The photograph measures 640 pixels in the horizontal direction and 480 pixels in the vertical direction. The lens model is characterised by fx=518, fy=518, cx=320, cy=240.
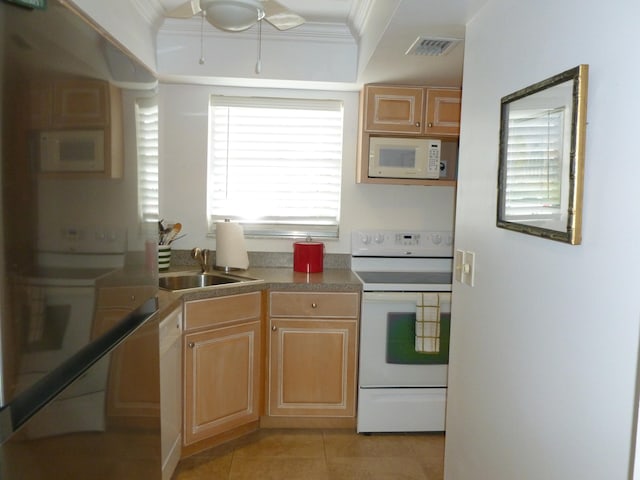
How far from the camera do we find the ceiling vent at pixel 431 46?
2.25m

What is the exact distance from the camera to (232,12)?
5.86 feet

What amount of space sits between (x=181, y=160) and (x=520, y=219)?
8.48 feet

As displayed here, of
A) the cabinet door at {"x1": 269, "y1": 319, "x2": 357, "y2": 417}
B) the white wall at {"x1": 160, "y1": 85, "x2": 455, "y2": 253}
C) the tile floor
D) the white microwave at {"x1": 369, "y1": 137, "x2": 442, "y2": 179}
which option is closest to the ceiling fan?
the white microwave at {"x1": 369, "y1": 137, "x2": 442, "y2": 179}

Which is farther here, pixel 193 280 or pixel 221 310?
pixel 193 280

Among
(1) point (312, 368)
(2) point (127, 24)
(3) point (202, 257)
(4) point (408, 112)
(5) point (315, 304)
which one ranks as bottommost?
(1) point (312, 368)

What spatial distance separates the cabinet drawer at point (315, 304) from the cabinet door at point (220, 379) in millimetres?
168

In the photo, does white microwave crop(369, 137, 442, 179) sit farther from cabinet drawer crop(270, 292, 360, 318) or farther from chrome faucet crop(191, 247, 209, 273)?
chrome faucet crop(191, 247, 209, 273)

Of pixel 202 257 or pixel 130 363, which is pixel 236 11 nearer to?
pixel 130 363

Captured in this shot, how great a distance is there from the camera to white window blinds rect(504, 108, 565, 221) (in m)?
1.27

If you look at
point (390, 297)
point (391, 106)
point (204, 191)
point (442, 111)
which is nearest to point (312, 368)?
point (390, 297)

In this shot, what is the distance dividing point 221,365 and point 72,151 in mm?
2062

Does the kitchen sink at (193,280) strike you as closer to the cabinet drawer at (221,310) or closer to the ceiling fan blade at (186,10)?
the cabinet drawer at (221,310)

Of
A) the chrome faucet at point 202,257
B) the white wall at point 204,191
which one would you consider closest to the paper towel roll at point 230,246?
the chrome faucet at point 202,257

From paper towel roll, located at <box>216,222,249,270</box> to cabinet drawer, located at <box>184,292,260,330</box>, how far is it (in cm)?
39
